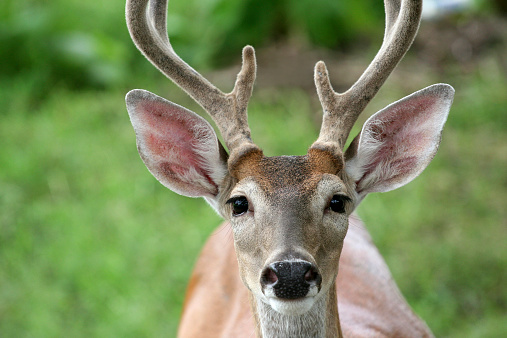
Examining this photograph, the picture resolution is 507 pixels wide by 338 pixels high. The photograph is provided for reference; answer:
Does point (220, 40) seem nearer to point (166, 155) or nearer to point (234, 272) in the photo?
point (234, 272)

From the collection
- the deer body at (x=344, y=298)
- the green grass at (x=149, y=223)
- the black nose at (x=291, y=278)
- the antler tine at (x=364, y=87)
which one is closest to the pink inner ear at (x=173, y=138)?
the antler tine at (x=364, y=87)

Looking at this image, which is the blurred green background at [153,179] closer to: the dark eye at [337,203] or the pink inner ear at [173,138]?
the pink inner ear at [173,138]

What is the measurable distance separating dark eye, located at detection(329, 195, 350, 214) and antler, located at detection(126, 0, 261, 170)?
1.41ft

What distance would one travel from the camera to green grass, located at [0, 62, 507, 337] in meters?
5.23

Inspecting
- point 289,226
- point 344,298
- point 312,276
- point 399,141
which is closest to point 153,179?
point 344,298

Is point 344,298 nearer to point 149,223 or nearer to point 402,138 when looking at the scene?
point 402,138

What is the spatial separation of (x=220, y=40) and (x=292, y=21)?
2.79 feet

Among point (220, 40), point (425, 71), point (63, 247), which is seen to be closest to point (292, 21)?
point (220, 40)

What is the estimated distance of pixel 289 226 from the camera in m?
2.72

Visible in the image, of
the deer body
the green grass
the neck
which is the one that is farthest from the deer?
the green grass

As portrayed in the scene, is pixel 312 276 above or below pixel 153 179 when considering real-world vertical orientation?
above

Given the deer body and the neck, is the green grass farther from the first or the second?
the neck

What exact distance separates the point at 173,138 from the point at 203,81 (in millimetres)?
250

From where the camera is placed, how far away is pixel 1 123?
294 inches
